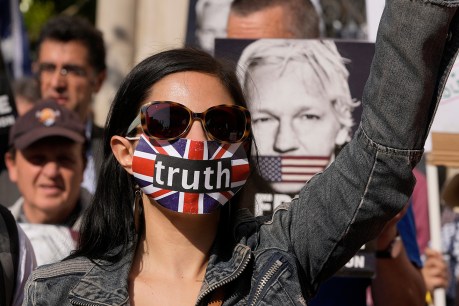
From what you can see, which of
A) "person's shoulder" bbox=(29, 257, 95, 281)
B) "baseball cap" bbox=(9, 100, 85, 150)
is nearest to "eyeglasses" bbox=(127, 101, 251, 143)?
"person's shoulder" bbox=(29, 257, 95, 281)

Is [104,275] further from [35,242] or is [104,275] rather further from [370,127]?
[35,242]

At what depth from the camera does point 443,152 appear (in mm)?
3627

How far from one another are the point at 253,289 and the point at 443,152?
1554 mm

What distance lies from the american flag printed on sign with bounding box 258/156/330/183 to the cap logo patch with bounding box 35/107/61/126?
160 centimetres

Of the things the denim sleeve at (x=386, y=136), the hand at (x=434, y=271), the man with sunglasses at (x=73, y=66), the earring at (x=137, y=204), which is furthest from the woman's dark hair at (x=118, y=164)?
the man with sunglasses at (x=73, y=66)

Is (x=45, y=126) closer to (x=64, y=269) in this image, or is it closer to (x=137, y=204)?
(x=137, y=204)

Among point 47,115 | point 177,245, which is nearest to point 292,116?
point 177,245

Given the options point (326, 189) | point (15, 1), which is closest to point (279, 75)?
point (326, 189)

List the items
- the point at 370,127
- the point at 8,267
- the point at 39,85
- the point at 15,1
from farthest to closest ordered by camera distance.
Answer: the point at 15,1 < the point at 39,85 < the point at 8,267 < the point at 370,127

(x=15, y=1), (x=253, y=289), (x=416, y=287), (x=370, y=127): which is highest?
(x=15, y=1)

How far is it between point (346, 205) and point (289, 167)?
126cm

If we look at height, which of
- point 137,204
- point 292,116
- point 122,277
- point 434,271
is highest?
point 292,116

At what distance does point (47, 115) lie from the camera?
481 cm

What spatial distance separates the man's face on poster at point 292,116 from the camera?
3.46 m
